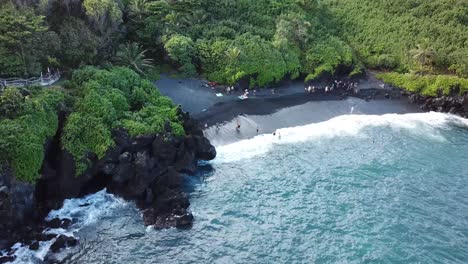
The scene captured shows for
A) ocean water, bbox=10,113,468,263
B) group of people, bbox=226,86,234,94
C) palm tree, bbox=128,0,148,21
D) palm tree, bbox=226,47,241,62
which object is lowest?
ocean water, bbox=10,113,468,263

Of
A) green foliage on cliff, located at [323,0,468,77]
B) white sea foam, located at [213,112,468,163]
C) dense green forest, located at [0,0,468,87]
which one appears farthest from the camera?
green foliage on cliff, located at [323,0,468,77]

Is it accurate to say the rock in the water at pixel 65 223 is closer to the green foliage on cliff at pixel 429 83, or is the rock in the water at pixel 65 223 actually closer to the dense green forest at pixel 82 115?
the dense green forest at pixel 82 115

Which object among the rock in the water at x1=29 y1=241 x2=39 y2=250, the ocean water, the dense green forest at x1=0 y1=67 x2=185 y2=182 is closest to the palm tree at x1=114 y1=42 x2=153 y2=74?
the dense green forest at x1=0 y1=67 x2=185 y2=182

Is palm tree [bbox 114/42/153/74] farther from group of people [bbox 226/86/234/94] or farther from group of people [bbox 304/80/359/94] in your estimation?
group of people [bbox 304/80/359/94]

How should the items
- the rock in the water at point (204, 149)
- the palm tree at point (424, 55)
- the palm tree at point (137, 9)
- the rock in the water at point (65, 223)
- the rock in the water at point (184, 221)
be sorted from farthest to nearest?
1. the palm tree at point (424, 55)
2. the palm tree at point (137, 9)
3. the rock in the water at point (204, 149)
4. the rock in the water at point (184, 221)
5. the rock in the water at point (65, 223)

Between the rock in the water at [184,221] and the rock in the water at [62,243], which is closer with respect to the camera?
the rock in the water at [62,243]

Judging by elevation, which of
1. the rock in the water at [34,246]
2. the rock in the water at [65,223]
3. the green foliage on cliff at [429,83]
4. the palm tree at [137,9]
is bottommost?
the rock in the water at [34,246]

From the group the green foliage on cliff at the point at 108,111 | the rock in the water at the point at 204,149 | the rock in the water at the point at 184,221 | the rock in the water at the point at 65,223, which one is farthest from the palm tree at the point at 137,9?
the rock in the water at the point at 184,221
